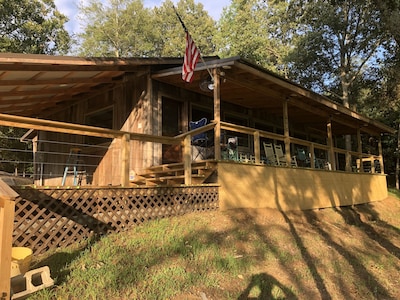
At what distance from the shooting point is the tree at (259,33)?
1057 inches

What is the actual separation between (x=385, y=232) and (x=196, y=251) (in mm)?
6263

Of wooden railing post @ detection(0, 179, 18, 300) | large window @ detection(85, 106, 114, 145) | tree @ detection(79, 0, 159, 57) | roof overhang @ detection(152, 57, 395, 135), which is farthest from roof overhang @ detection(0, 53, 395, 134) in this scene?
tree @ detection(79, 0, 159, 57)

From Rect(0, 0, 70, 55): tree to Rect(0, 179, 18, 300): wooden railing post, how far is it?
21.4m

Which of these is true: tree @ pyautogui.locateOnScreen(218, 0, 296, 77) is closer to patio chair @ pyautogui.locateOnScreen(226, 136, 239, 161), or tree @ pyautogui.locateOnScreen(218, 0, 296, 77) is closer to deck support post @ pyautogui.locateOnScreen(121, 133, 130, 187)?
patio chair @ pyautogui.locateOnScreen(226, 136, 239, 161)

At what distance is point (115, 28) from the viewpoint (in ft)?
101

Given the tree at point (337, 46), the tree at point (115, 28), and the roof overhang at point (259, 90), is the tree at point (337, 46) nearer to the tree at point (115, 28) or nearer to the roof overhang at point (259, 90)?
the roof overhang at point (259, 90)

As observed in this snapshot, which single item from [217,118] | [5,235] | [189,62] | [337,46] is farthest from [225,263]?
[337,46]

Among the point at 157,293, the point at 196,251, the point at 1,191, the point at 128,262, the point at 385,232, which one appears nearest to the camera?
the point at 1,191

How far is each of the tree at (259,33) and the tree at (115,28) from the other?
781 cm

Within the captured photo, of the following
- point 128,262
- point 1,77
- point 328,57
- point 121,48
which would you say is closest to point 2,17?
point 121,48

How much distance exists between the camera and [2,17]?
73.6 feet

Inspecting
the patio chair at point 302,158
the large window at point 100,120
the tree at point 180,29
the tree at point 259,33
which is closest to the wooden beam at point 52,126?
the large window at point 100,120

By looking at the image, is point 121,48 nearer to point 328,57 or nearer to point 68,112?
point 328,57

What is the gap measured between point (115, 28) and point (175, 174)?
26383 mm
